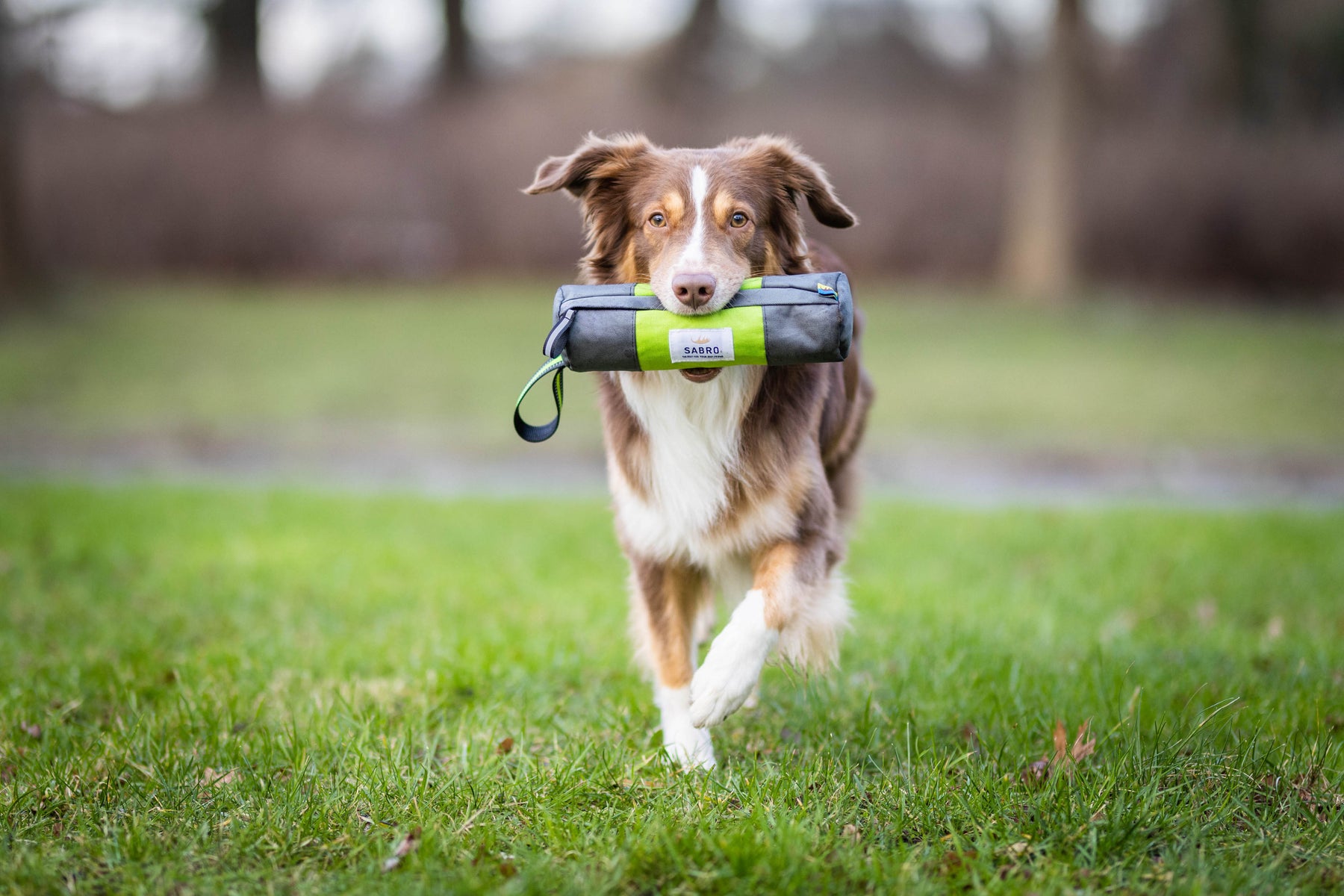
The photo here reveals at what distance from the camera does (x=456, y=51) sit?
2102cm

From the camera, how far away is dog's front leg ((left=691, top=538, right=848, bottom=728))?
320cm

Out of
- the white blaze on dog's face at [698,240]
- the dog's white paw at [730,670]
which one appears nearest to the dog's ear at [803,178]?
the white blaze on dog's face at [698,240]

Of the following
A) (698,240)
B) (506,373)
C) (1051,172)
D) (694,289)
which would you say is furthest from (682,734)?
(1051,172)

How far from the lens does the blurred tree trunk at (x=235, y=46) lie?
64.8ft

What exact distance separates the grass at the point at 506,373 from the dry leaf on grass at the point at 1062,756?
7.52m

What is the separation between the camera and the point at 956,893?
2611mm

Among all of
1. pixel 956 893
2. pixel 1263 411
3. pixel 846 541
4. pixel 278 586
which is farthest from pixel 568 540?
pixel 1263 411

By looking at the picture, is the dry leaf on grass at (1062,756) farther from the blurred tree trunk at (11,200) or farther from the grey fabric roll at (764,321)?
the blurred tree trunk at (11,200)

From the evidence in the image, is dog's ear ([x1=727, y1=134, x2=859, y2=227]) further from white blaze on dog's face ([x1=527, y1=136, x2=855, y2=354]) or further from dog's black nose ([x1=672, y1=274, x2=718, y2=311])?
dog's black nose ([x1=672, y1=274, x2=718, y2=311])

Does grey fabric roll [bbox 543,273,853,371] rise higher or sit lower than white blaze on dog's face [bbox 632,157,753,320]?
lower

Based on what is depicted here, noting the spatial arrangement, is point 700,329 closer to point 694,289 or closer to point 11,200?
point 694,289

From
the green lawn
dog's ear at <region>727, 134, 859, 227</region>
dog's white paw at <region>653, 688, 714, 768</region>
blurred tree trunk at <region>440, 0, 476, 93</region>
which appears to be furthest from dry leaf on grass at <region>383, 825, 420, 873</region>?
blurred tree trunk at <region>440, 0, 476, 93</region>

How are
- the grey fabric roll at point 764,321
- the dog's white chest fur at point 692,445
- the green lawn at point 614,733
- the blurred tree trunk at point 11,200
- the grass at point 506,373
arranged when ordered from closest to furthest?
the green lawn at point 614,733
the grey fabric roll at point 764,321
the dog's white chest fur at point 692,445
the grass at point 506,373
the blurred tree trunk at point 11,200

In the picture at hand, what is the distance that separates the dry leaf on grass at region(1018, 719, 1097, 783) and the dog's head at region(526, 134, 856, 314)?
166 cm
